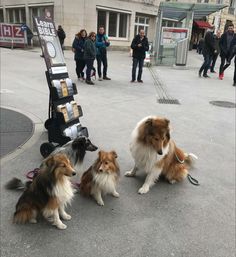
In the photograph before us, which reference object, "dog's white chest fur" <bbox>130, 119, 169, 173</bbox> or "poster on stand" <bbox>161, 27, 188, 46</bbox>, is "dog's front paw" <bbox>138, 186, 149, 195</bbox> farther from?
"poster on stand" <bbox>161, 27, 188, 46</bbox>

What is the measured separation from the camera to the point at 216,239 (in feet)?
10.2

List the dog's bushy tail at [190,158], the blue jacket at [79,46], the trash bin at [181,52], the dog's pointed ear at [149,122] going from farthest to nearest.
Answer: the trash bin at [181,52], the blue jacket at [79,46], the dog's bushy tail at [190,158], the dog's pointed ear at [149,122]

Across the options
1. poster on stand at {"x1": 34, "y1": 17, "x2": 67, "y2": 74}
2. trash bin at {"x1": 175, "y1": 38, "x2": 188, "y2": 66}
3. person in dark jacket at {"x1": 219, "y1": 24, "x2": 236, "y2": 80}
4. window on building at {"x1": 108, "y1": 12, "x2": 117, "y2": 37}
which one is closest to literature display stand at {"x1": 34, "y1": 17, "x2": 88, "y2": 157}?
poster on stand at {"x1": 34, "y1": 17, "x2": 67, "y2": 74}

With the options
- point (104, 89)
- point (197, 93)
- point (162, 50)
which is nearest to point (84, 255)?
point (104, 89)

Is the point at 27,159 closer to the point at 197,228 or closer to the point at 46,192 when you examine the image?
the point at 46,192

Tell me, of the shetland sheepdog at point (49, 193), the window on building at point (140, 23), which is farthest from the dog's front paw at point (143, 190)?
the window on building at point (140, 23)

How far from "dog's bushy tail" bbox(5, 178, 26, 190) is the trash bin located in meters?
14.4

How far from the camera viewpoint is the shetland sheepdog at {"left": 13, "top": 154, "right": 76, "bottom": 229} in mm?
2771

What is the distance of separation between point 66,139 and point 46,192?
1.72 metres

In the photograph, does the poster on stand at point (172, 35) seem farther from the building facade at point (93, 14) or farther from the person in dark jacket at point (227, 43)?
the building facade at point (93, 14)

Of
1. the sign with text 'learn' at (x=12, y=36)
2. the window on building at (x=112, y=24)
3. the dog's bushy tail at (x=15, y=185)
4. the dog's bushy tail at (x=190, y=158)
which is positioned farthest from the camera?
the window on building at (x=112, y=24)

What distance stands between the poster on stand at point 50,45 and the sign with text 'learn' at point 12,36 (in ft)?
60.6

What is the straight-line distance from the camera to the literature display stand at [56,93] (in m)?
4.49

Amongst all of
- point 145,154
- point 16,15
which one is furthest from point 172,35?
point 16,15
